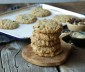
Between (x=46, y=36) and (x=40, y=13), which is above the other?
(x=46, y=36)

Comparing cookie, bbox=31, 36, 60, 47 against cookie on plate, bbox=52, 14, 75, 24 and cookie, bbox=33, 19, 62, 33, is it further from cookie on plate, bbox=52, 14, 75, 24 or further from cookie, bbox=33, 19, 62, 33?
cookie on plate, bbox=52, 14, 75, 24

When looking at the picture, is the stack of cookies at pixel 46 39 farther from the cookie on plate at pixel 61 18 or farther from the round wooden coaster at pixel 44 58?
the cookie on plate at pixel 61 18

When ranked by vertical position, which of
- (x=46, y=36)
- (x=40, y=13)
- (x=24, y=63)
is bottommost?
(x=40, y=13)

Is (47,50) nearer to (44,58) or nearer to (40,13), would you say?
(44,58)

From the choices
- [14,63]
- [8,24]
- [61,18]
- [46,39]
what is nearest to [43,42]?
[46,39]

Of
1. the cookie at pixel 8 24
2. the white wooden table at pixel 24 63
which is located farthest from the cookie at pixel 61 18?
the white wooden table at pixel 24 63

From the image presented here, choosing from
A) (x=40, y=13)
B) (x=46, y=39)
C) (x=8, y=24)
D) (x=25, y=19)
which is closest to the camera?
(x=46, y=39)

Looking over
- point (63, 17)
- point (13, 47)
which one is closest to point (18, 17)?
point (63, 17)

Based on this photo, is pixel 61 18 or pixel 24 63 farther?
pixel 61 18
